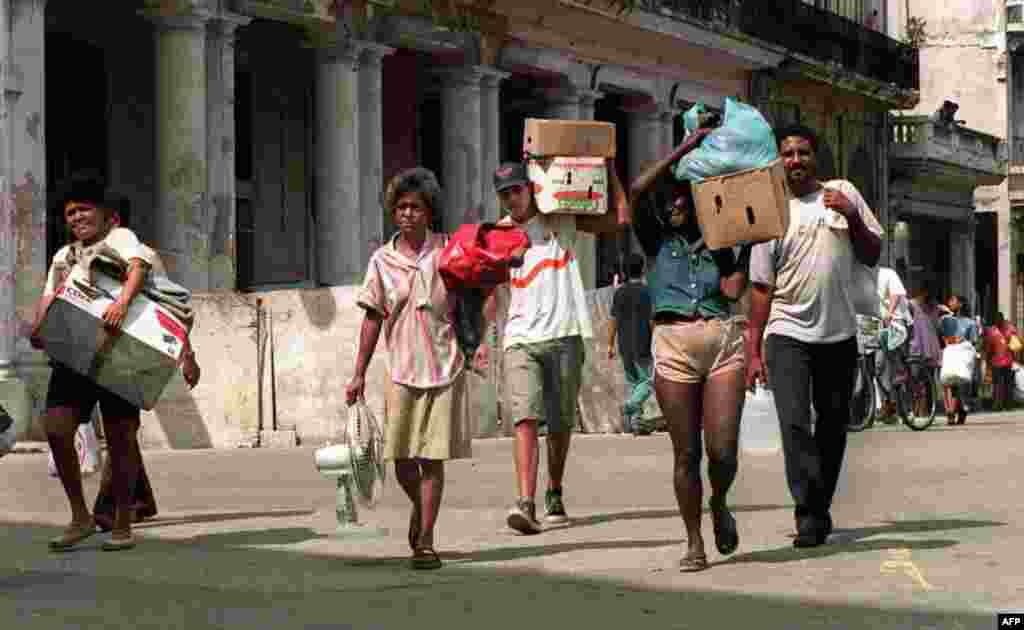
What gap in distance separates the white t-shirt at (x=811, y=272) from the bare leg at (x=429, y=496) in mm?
1675

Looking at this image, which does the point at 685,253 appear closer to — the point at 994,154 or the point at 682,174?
the point at 682,174

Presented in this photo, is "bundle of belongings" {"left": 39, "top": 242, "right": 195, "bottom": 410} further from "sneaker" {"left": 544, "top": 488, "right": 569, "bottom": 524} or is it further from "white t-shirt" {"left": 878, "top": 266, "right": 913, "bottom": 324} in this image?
"white t-shirt" {"left": 878, "top": 266, "right": 913, "bottom": 324}

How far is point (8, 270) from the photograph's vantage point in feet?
66.8

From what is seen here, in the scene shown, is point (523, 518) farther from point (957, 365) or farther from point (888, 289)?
point (957, 365)

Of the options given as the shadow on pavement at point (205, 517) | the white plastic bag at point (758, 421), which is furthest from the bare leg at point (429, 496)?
the white plastic bag at point (758, 421)

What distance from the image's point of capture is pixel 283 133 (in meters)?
29.5

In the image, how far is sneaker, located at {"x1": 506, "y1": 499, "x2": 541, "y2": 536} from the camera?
431 inches

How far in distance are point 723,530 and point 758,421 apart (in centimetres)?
478

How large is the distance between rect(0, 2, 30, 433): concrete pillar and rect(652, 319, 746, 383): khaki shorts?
38.6 ft

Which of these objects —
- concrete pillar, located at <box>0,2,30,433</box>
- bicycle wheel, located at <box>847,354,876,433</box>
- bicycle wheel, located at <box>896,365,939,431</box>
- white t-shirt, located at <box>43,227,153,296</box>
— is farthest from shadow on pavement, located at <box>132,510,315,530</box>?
bicycle wheel, located at <box>896,365,939,431</box>

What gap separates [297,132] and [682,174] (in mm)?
20658

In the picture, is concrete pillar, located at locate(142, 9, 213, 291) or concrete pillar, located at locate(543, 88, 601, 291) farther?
concrete pillar, located at locate(543, 88, 601, 291)

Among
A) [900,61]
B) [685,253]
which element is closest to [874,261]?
[685,253]

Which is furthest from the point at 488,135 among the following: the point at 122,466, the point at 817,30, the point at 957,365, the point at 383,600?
the point at 383,600
